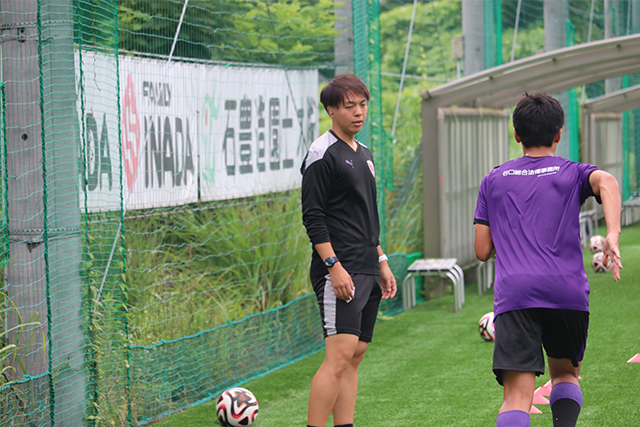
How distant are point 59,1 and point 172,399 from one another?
266cm

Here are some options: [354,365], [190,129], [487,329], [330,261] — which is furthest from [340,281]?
[487,329]

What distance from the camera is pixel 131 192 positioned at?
505 cm

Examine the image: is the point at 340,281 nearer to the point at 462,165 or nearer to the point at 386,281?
the point at 386,281

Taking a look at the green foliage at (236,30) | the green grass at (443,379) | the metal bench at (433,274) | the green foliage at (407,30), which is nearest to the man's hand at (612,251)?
the green grass at (443,379)

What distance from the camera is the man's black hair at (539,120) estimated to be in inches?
118

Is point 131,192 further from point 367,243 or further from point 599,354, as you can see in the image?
point 599,354

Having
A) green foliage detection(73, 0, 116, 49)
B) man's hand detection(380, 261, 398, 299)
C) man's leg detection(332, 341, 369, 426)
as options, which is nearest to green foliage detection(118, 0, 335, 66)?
green foliage detection(73, 0, 116, 49)

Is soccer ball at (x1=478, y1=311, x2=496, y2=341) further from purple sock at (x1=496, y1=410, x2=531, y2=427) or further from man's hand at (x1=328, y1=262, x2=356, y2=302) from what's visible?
purple sock at (x1=496, y1=410, x2=531, y2=427)

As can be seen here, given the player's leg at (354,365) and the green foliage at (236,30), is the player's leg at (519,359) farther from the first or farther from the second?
the green foliage at (236,30)

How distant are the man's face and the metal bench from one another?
14.8 ft

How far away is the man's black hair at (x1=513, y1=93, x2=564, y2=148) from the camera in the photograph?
2.99 metres

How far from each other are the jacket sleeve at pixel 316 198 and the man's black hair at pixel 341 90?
31 cm

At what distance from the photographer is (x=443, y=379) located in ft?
17.3

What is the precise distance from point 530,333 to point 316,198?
3.64 ft
